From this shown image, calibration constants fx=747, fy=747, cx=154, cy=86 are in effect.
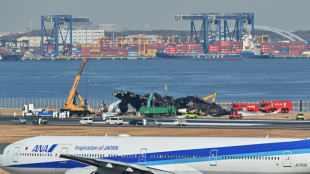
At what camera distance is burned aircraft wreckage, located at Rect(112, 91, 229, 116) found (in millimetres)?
148500

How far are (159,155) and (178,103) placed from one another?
106447 millimetres

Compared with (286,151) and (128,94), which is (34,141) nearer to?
(286,151)

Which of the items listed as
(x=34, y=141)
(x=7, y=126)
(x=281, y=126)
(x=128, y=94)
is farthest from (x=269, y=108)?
(x=34, y=141)

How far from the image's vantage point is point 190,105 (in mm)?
151875

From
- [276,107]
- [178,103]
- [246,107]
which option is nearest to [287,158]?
[246,107]

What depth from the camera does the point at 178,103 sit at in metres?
155

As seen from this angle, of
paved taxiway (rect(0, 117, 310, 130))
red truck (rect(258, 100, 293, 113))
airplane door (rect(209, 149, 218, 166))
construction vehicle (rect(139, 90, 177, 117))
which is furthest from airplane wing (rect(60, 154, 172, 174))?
red truck (rect(258, 100, 293, 113))

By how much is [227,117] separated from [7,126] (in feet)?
151

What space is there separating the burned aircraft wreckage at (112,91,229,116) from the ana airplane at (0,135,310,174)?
9694cm

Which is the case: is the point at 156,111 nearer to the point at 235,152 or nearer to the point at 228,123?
the point at 228,123

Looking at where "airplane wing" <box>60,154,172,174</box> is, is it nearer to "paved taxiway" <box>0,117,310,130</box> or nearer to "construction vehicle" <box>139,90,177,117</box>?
"paved taxiway" <box>0,117,310,130</box>

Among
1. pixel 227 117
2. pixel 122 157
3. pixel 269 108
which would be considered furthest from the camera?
pixel 269 108

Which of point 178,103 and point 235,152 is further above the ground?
point 235,152

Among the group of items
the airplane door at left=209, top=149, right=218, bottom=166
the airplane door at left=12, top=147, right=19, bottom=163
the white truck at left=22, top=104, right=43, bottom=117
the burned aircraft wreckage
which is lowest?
the white truck at left=22, top=104, right=43, bottom=117
